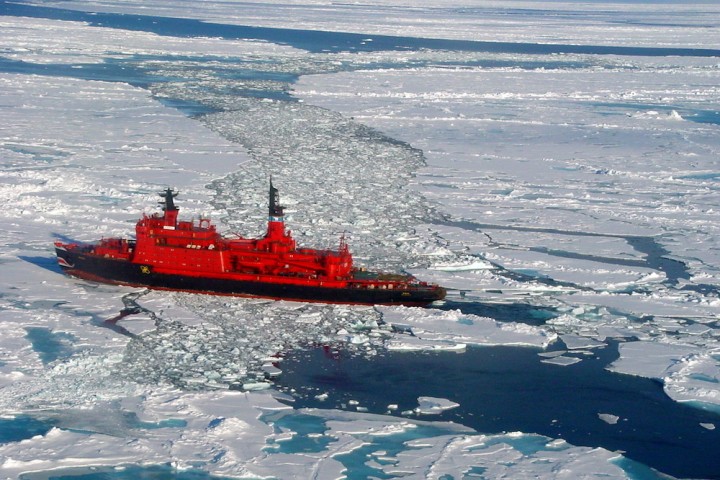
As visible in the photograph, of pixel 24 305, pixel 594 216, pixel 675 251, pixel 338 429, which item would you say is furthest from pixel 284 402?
pixel 594 216

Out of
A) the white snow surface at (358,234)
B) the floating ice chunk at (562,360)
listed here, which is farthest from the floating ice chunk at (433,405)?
the floating ice chunk at (562,360)

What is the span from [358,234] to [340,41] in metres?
34.7

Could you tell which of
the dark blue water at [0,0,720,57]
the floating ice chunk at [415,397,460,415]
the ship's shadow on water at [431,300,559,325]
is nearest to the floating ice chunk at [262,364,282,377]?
the floating ice chunk at [415,397,460,415]

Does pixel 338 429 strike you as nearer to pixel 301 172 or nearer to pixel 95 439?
pixel 95 439

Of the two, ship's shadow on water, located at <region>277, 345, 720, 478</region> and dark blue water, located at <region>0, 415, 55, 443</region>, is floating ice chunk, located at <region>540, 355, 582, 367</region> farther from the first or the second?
dark blue water, located at <region>0, 415, 55, 443</region>

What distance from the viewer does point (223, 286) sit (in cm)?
1280

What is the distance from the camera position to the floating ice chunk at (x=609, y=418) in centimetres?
934

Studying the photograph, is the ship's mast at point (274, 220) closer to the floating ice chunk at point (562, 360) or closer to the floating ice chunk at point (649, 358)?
the floating ice chunk at point (562, 360)

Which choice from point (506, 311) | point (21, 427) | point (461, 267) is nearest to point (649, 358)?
point (506, 311)

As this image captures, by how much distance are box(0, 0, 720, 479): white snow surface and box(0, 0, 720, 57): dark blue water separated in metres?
11.7

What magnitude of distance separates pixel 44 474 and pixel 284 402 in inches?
97.0

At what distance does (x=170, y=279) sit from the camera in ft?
42.3

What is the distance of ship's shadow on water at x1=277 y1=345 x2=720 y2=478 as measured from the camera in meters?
8.91

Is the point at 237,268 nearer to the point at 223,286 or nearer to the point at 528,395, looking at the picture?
the point at 223,286
